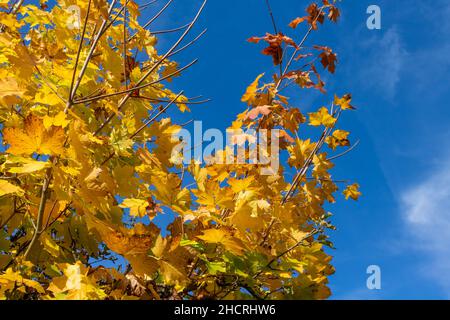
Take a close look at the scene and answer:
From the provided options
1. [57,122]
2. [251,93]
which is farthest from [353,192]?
[57,122]

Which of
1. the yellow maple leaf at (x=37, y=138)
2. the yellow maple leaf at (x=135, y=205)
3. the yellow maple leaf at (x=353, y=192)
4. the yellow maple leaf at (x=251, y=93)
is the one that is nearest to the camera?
the yellow maple leaf at (x=37, y=138)

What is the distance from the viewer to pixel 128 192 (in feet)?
7.30

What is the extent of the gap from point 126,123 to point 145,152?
0.19 meters

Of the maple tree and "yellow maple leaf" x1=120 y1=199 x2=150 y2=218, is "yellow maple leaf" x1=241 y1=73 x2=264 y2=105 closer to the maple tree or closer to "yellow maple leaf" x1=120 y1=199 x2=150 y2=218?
the maple tree

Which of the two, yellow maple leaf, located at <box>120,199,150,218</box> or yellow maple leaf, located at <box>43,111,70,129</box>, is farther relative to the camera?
yellow maple leaf, located at <box>120,199,150,218</box>

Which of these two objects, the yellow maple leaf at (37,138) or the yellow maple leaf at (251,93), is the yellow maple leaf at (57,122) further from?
the yellow maple leaf at (251,93)

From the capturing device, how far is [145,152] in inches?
90.4

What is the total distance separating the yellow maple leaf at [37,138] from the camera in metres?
1.69

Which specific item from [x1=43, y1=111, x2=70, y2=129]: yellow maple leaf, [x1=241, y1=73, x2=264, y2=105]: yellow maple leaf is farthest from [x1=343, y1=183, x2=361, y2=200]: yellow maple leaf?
[x1=43, y1=111, x2=70, y2=129]: yellow maple leaf

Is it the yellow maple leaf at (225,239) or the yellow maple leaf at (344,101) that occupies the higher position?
the yellow maple leaf at (344,101)

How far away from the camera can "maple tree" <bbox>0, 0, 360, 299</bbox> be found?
5.85ft

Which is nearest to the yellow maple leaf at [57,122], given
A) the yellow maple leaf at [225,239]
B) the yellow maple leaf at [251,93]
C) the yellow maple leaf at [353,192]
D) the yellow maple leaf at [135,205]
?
the yellow maple leaf at [135,205]
